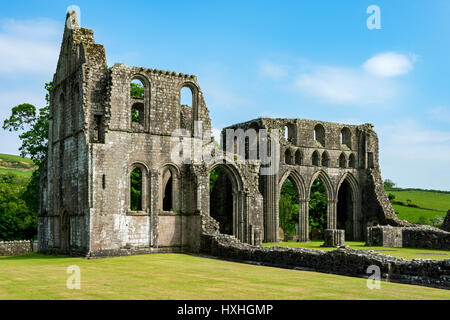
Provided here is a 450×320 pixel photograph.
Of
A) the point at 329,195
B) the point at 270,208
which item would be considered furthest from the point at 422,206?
the point at 270,208

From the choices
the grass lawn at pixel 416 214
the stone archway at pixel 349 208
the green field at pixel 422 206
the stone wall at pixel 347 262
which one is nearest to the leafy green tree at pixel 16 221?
the stone archway at pixel 349 208

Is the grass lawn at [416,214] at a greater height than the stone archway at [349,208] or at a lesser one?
lesser

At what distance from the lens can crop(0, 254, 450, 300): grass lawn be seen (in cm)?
1270

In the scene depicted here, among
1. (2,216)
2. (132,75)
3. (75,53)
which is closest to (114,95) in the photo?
(132,75)

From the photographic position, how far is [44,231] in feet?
101

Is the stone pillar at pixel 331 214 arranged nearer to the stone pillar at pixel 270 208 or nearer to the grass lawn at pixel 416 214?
the stone pillar at pixel 270 208

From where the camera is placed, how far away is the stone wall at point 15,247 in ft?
119

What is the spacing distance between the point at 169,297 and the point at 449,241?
24.7 meters

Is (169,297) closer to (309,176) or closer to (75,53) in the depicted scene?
(75,53)

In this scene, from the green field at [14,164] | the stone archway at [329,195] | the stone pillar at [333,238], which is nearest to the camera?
the stone pillar at [333,238]

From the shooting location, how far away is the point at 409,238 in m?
34.4

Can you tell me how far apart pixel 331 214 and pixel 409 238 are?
378 inches

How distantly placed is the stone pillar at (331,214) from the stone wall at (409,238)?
8817 mm

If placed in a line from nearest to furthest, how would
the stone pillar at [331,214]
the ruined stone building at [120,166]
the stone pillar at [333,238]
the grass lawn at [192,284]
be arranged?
the grass lawn at [192,284]
the ruined stone building at [120,166]
the stone pillar at [333,238]
the stone pillar at [331,214]
